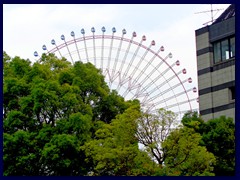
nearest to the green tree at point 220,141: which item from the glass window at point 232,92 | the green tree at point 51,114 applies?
the green tree at point 51,114

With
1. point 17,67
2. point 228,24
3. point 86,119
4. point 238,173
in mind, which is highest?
point 228,24

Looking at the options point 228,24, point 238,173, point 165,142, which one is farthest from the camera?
point 228,24

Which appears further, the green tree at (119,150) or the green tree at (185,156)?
the green tree at (119,150)

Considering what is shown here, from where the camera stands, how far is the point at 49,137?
1212 inches

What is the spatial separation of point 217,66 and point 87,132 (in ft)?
32.3

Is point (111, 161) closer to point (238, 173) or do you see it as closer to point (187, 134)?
point (187, 134)

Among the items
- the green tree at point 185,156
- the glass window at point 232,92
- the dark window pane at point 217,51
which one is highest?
the dark window pane at point 217,51

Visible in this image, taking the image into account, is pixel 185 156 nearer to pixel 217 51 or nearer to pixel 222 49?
pixel 222 49

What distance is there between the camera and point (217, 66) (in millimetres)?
38062

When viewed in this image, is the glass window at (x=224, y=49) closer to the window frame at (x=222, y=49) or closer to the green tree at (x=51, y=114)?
the window frame at (x=222, y=49)

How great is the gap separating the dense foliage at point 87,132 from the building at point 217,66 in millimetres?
5144

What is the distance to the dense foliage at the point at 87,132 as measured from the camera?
2839 centimetres

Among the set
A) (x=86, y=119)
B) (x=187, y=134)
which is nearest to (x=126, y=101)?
(x=86, y=119)

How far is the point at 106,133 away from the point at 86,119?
3.88ft
